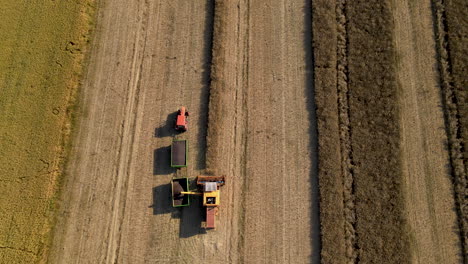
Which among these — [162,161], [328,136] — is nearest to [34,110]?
[162,161]

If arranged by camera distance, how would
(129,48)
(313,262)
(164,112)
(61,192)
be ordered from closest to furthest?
(313,262)
(61,192)
(164,112)
(129,48)

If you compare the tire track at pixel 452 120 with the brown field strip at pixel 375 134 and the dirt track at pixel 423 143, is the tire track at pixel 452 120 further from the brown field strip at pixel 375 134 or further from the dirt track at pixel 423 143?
the brown field strip at pixel 375 134

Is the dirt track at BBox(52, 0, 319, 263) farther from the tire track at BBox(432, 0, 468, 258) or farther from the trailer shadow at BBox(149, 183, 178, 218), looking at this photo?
the tire track at BBox(432, 0, 468, 258)

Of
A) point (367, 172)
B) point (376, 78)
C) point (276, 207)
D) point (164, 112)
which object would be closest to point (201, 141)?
point (164, 112)

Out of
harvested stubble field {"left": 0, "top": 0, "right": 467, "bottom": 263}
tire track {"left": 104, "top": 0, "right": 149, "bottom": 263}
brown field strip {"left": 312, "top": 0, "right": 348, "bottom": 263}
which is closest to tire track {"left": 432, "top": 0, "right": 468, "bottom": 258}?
harvested stubble field {"left": 0, "top": 0, "right": 467, "bottom": 263}

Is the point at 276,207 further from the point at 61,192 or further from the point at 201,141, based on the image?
the point at 61,192

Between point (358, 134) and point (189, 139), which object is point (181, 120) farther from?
point (358, 134)

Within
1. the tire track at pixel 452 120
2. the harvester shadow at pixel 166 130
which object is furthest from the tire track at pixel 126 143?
the tire track at pixel 452 120
